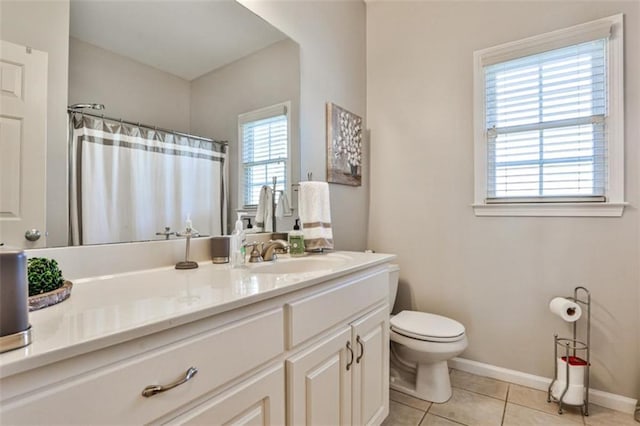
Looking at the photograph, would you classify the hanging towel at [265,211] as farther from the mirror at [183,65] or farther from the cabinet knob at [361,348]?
the cabinet knob at [361,348]

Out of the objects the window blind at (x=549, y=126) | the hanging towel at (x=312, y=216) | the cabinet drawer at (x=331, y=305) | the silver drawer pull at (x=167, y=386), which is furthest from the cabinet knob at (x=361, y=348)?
the window blind at (x=549, y=126)

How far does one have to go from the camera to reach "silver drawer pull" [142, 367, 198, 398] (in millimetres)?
615

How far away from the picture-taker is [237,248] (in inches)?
53.8

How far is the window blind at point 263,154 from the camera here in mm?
1630

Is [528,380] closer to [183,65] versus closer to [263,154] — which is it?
[263,154]

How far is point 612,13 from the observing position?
1.77 m

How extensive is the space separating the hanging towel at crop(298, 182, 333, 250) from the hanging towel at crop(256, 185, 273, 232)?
0.55 ft

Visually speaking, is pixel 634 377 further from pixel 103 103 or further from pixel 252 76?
pixel 103 103

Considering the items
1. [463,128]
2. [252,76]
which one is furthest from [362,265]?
[463,128]

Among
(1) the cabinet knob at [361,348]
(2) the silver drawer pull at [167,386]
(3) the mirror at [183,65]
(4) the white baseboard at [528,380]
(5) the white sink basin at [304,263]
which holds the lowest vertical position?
(4) the white baseboard at [528,380]

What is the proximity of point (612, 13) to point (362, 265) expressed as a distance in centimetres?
201

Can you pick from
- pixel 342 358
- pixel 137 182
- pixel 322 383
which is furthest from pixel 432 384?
pixel 137 182

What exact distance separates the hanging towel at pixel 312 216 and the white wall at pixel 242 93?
14 centimetres

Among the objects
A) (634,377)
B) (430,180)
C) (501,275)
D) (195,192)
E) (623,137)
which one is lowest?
(634,377)
